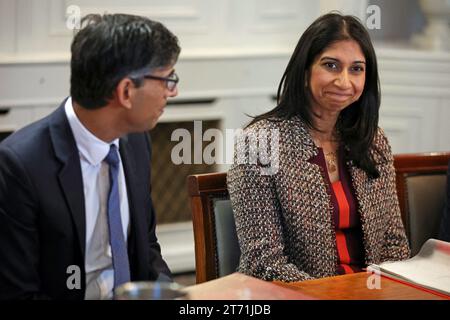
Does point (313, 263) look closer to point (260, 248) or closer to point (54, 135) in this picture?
point (260, 248)

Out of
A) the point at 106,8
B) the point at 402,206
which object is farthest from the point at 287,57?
the point at 402,206

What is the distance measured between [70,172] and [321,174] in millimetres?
928

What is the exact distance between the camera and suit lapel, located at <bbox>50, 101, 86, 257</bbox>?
6.21ft

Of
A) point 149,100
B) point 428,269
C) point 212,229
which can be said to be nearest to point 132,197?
point 149,100

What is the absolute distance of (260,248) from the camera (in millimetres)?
2422

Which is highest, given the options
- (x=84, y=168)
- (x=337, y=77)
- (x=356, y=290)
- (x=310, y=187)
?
(x=337, y=77)

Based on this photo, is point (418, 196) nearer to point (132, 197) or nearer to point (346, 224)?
point (346, 224)

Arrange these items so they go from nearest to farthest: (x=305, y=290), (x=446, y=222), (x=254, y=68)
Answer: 1. (x=305, y=290)
2. (x=446, y=222)
3. (x=254, y=68)

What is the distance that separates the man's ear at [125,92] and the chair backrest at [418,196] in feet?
3.93

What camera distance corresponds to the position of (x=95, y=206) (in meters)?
1.97

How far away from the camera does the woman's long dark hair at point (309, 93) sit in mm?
2637

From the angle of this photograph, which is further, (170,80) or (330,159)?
(330,159)

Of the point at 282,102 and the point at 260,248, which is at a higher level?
the point at 282,102
